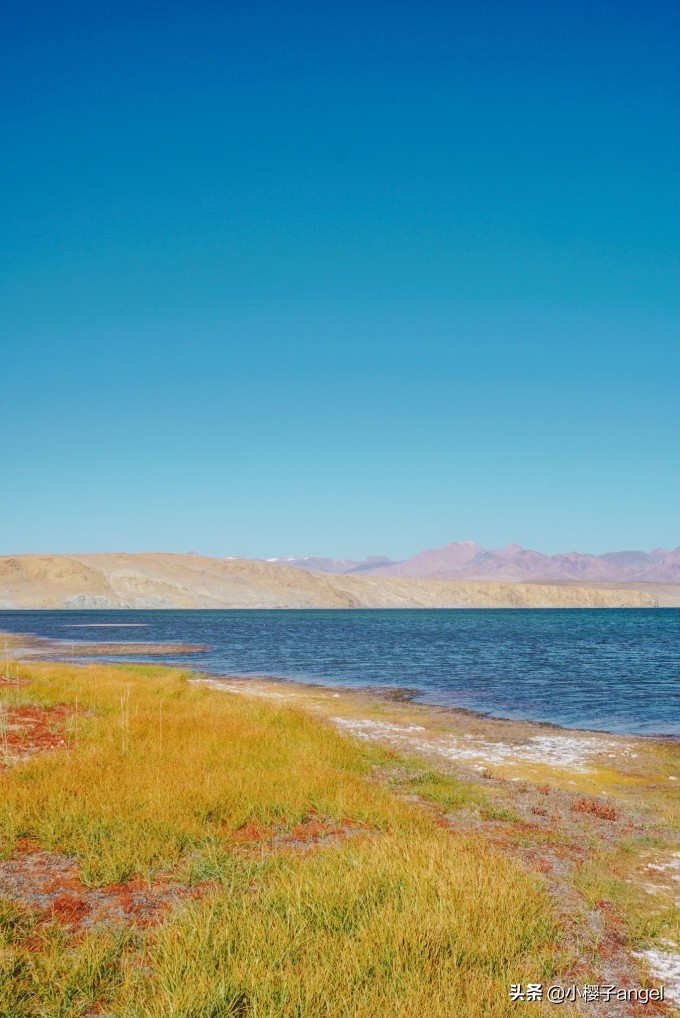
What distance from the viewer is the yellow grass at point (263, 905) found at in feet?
17.4

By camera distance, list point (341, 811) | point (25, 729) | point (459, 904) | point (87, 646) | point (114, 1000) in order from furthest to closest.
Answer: point (87, 646) < point (25, 729) < point (341, 811) < point (459, 904) < point (114, 1000)

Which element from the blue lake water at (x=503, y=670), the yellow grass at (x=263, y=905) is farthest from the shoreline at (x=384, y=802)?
the blue lake water at (x=503, y=670)

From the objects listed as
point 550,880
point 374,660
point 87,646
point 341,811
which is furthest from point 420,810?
point 87,646

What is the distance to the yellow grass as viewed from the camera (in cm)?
532

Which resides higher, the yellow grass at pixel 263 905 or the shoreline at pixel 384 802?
the yellow grass at pixel 263 905

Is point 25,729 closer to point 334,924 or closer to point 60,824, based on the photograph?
point 60,824

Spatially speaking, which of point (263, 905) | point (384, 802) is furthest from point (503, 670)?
point (263, 905)

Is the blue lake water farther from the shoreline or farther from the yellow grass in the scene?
the yellow grass

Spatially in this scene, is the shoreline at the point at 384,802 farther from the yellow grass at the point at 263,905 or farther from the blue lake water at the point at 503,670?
the blue lake water at the point at 503,670

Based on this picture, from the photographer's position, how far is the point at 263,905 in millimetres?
6789

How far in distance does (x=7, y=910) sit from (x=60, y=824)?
2.55 meters

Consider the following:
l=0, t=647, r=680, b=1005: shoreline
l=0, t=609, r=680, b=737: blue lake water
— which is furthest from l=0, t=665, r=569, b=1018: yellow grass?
l=0, t=609, r=680, b=737: blue lake water

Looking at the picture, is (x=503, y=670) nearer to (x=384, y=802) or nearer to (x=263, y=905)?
(x=384, y=802)

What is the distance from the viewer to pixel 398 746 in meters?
18.5
